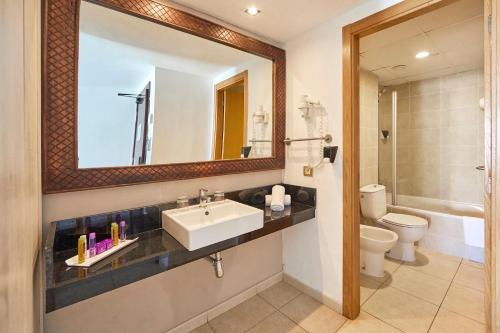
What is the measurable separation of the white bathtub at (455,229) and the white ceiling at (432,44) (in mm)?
1791

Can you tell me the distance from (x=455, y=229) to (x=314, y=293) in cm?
201

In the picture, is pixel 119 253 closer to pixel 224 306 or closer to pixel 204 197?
pixel 204 197

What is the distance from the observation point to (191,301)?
1.66m

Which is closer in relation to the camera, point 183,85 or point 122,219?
point 122,219

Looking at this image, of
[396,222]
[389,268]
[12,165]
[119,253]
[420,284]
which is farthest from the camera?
[396,222]

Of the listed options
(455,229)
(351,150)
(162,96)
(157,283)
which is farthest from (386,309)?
(162,96)

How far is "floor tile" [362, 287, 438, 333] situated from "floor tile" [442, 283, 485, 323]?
16cm

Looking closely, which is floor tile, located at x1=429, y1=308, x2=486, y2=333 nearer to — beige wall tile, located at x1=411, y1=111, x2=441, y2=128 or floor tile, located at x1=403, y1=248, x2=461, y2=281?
floor tile, located at x1=403, y1=248, x2=461, y2=281

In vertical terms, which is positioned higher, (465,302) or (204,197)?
(204,197)

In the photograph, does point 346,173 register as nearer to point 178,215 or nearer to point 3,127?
point 178,215

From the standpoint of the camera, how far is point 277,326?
170 cm

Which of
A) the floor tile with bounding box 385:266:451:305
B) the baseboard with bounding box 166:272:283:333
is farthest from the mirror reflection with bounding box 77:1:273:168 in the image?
the floor tile with bounding box 385:266:451:305

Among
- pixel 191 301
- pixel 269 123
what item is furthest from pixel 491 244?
pixel 191 301

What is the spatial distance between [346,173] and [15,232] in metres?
1.75
